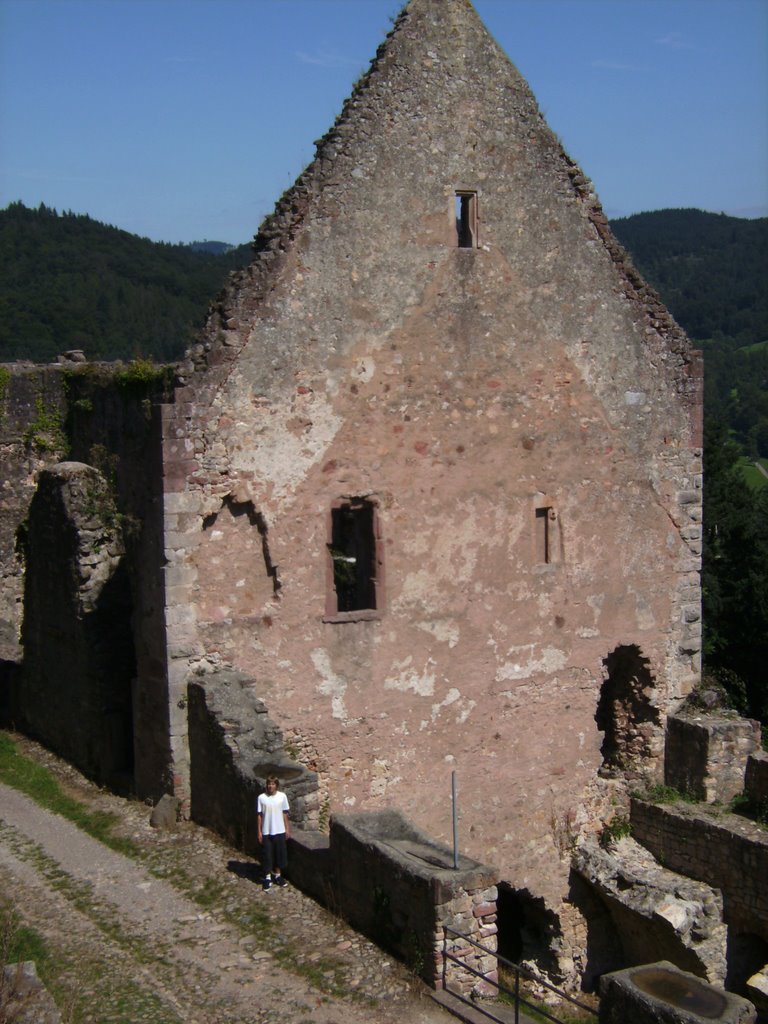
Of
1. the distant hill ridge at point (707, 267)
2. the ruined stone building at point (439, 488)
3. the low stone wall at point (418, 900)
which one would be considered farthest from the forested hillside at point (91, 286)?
the distant hill ridge at point (707, 267)

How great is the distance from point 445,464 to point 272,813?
478 cm

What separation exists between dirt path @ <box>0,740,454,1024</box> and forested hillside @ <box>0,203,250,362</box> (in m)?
28.3

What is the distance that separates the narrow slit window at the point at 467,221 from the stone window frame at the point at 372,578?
10.6 feet

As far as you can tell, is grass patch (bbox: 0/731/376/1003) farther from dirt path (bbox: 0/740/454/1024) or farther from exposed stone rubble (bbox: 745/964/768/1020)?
exposed stone rubble (bbox: 745/964/768/1020)

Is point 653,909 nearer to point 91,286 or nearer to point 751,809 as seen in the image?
point 751,809

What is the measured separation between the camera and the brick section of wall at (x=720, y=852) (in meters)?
13.4

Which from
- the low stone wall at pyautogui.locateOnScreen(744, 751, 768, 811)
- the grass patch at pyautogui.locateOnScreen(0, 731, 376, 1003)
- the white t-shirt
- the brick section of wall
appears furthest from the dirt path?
the low stone wall at pyautogui.locateOnScreen(744, 751, 768, 811)

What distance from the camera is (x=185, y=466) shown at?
40.4 feet

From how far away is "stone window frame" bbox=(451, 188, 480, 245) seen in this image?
45.3 ft

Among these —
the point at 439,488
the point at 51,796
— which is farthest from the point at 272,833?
the point at 439,488

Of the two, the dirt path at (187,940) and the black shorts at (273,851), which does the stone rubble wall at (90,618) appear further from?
the black shorts at (273,851)

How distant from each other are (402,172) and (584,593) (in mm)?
5504

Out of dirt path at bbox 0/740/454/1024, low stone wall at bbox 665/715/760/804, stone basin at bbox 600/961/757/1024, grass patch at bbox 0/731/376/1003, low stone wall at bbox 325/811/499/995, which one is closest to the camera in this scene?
stone basin at bbox 600/961/757/1024

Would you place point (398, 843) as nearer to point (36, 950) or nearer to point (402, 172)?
point (36, 950)
